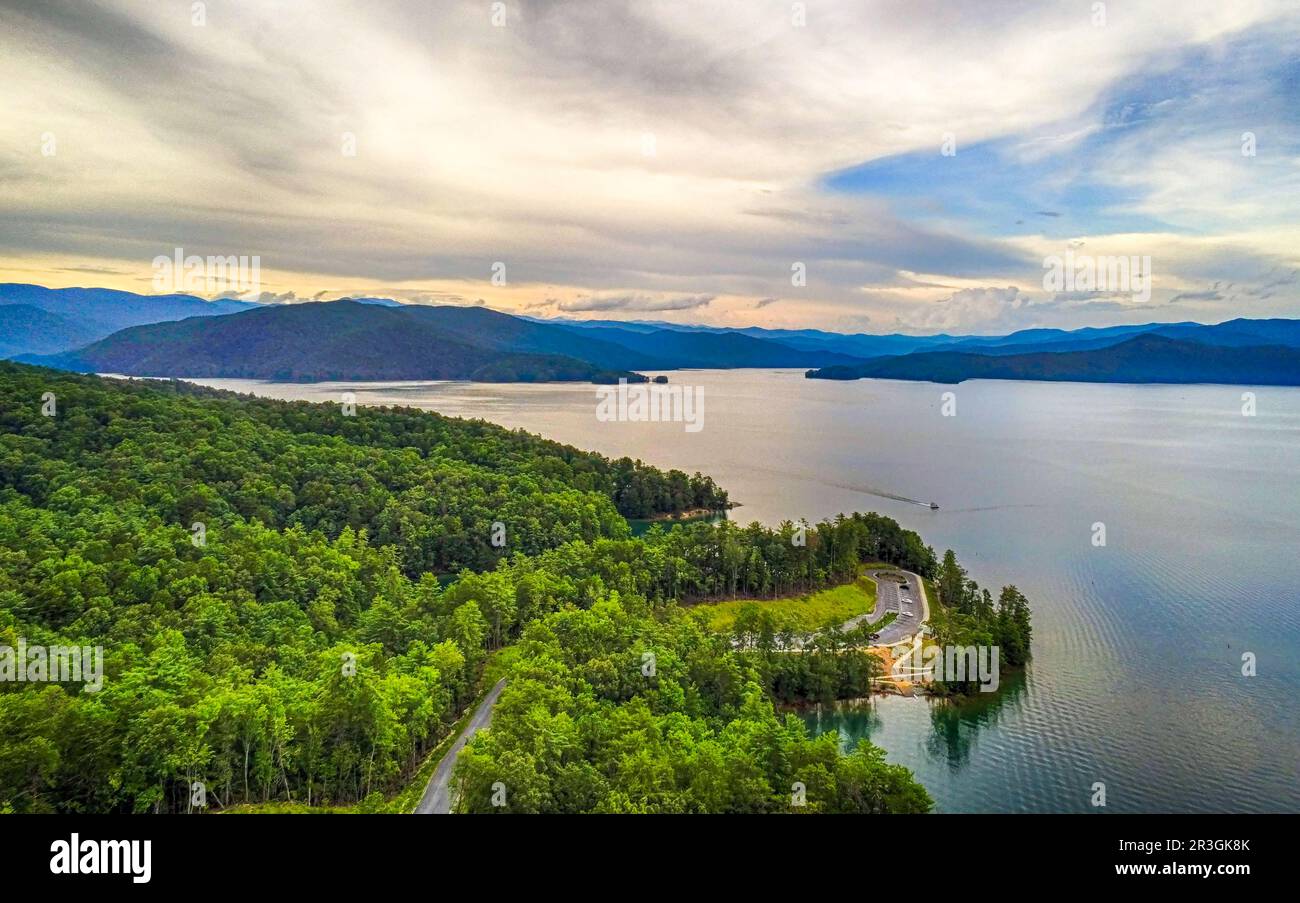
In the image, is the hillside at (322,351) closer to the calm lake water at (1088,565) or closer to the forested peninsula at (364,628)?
the calm lake water at (1088,565)

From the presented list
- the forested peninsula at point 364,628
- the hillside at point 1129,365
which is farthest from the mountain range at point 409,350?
the forested peninsula at point 364,628

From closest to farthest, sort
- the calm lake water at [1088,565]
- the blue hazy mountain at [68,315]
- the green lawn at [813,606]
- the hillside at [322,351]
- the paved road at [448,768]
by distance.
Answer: the paved road at [448,768] < the calm lake water at [1088,565] < the green lawn at [813,606] < the blue hazy mountain at [68,315] < the hillside at [322,351]

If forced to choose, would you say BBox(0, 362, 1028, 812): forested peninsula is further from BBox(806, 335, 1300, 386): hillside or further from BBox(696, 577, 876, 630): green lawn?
BBox(806, 335, 1300, 386): hillside

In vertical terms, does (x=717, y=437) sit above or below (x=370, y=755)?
above

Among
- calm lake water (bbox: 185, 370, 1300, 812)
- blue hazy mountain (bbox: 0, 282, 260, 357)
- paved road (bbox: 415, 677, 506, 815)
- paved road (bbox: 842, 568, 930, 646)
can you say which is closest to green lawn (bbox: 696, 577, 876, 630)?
paved road (bbox: 842, 568, 930, 646)

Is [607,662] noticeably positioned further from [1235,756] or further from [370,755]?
[1235,756]
